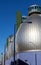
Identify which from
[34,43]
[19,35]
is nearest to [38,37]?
[34,43]

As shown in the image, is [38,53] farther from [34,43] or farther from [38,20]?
[38,20]

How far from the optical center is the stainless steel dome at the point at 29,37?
217 ft

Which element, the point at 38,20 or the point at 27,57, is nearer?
the point at 27,57

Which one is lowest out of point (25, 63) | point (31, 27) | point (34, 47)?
point (25, 63)

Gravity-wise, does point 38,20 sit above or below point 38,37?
above

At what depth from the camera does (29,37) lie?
221ft

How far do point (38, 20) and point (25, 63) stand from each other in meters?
13.7

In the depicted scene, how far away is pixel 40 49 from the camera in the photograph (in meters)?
65.6

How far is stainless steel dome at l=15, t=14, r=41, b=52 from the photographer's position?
66.1 meters

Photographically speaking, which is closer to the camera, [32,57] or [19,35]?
[32,57]

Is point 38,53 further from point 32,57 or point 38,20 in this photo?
point 38,20

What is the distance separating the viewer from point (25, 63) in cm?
6381

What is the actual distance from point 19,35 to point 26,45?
20.5 ft

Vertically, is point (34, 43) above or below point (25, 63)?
above
